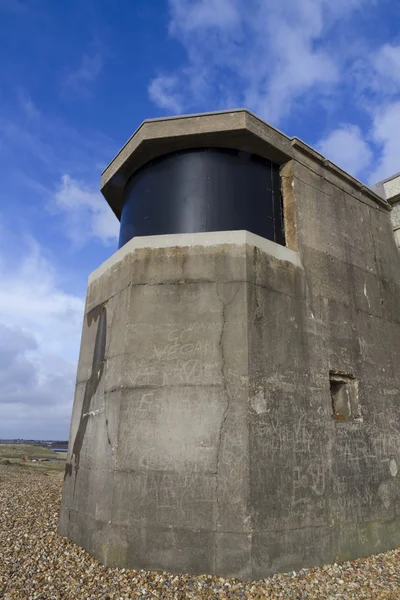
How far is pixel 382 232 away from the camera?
316 inches

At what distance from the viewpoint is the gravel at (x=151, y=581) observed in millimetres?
3871

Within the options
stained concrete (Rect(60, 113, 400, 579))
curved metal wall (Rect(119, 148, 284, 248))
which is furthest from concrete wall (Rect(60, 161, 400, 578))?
curved metal wall (Rect(119, 148, 284, 248))

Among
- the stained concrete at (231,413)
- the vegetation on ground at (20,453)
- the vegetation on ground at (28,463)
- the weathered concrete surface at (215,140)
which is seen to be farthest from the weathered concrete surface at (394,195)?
the vegetation on ground at (20,453)

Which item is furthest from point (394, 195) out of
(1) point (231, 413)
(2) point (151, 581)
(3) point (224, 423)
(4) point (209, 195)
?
(2) point (151, 581)

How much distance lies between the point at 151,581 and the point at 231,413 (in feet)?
6.46

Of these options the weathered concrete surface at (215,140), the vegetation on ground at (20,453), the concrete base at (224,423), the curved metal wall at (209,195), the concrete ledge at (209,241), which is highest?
the weathered concrete surface at (215,140)

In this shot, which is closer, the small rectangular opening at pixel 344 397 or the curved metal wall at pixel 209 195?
the small rectangular opening at pixel 344 397

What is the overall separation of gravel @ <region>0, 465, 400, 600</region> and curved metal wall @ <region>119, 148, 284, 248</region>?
4.55 metres

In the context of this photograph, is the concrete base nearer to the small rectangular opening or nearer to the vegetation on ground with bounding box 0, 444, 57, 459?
the small rectangular opening

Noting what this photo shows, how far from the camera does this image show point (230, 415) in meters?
4.67

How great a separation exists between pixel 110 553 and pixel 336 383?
12.9 feet

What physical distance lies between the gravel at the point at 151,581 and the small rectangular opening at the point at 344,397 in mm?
1902

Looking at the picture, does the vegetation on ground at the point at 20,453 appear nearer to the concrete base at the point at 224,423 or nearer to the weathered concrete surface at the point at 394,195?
the concrete base at the point at 224,423

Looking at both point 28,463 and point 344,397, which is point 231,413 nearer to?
point 344,397
